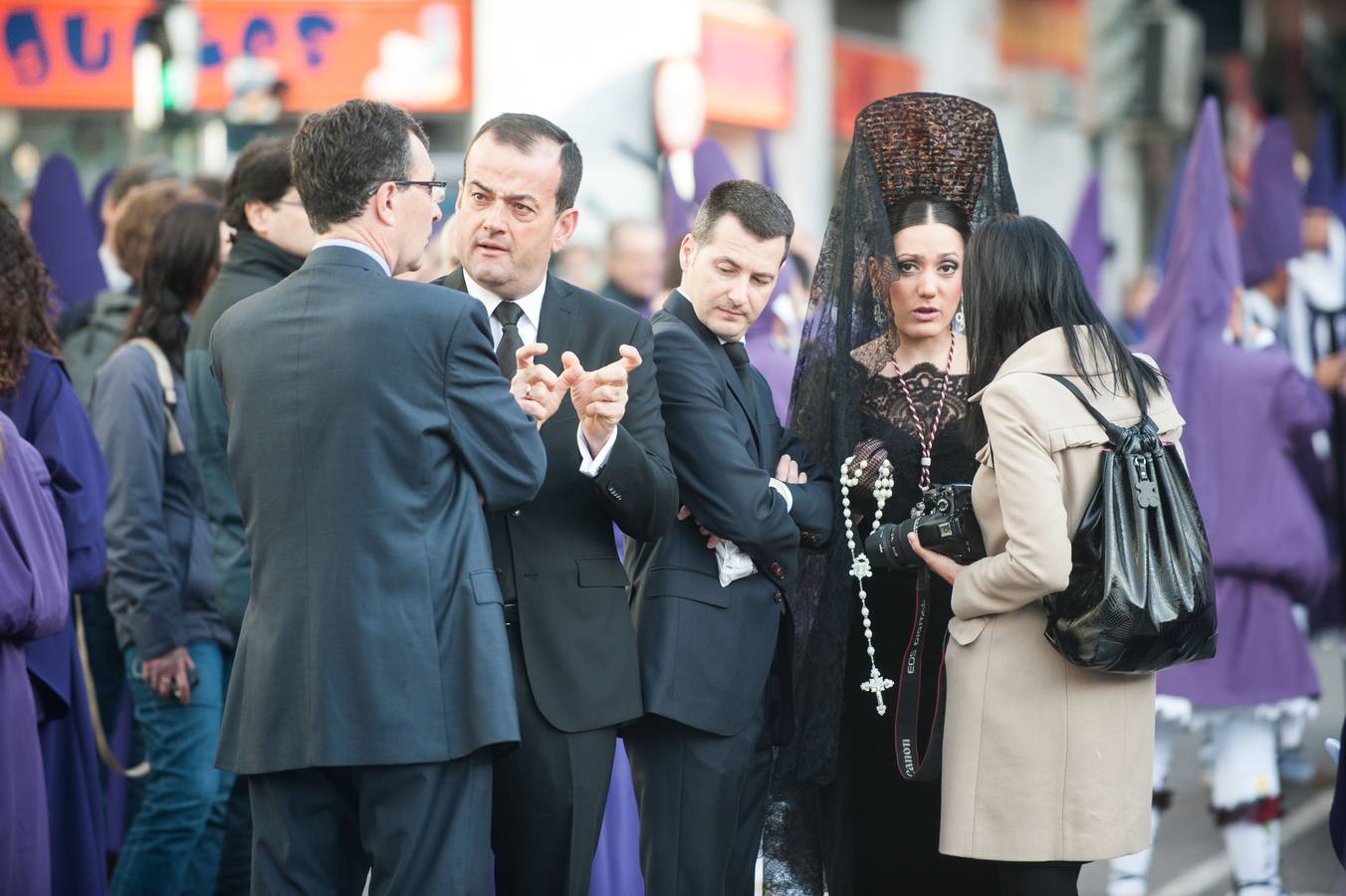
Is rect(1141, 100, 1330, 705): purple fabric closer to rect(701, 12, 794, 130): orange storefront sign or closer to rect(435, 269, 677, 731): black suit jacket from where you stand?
rect(435, 269, 677, 731): black suit jacket

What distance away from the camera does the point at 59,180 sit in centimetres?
730

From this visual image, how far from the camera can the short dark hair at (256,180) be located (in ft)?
17.3

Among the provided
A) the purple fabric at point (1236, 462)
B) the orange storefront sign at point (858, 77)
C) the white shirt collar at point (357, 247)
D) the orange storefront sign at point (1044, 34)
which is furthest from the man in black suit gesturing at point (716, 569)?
the orange storefront sign at point (1044, 34)

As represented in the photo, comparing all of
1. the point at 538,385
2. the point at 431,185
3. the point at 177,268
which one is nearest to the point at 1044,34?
the point at 177,268

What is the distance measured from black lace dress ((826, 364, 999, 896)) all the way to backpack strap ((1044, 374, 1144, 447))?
60 centimetres

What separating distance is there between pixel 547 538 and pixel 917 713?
41.9 inches

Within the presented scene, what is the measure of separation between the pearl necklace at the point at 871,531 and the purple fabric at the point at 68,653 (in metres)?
1.96

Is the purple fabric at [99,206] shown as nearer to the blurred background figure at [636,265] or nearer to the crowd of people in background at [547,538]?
the blurred background figure at [636,265]

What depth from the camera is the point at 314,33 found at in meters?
16.1

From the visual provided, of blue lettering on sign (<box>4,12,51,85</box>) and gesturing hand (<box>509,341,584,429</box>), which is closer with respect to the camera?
gesturing hand (<box>509,341,584,429</box>)

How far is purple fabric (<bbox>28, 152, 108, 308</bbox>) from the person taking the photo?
7258mm

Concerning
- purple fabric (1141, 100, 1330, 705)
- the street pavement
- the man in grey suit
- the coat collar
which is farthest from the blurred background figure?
the man in grey suit

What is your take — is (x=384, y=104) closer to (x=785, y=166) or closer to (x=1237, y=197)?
(x=1237, y=197)

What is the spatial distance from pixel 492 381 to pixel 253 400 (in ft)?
1.55
